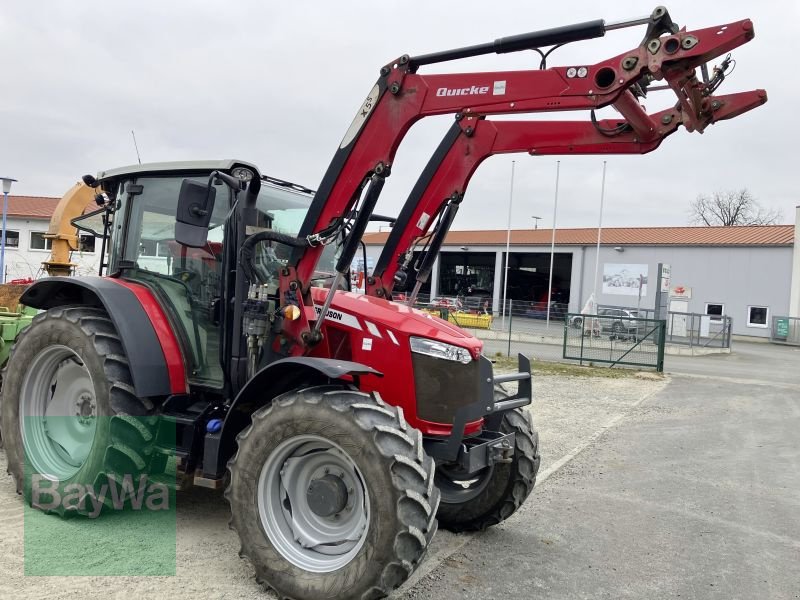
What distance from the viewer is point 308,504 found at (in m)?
3.63

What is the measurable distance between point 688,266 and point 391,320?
116 ft

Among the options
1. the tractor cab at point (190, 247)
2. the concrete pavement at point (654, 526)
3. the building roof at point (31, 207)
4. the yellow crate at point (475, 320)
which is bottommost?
the concrete pavement at point (654, 526)

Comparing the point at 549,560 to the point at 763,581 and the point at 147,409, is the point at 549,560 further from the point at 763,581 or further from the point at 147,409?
the point at 147,409

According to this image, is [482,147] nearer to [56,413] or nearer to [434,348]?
[434,348]

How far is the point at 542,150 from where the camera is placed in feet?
14.3

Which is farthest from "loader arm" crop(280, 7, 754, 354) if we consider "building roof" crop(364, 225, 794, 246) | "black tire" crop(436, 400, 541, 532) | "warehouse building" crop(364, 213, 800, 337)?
"building roof" crop(364, 225, 794, 246)

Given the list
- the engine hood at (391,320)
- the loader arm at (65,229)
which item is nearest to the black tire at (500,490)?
the engine hood at (391,320)

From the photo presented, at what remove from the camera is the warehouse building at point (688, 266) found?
32906 mm

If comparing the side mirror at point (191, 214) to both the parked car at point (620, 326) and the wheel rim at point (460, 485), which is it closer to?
the wheel rim at point (460, 485)

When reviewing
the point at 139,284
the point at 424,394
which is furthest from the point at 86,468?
the point at 424,394

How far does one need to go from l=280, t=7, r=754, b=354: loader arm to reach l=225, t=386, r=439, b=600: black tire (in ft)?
2.26

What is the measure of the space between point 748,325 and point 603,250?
345 inches

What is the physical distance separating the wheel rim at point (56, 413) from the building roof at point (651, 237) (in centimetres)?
2548

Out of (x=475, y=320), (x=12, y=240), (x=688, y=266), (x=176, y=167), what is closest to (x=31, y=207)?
(x=12, y=240)
